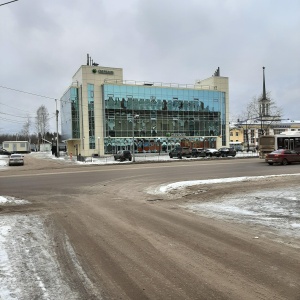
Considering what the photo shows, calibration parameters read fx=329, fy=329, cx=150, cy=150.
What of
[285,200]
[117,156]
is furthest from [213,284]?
[117,156]

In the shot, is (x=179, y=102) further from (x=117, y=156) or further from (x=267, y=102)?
(x=117, y=156)

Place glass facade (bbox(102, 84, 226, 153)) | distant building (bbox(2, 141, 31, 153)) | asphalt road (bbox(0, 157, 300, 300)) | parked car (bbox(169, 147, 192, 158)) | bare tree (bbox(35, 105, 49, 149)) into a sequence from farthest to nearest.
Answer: bare tree (bbox(35, 105, 49, 149)), distant building (bbox(2, 141, 31, 153)), glass facade (bbox(102, 84, 226, 153)), parked car (bbox(169, 147, 192, 158)), asphalt road (bbox(0, 157, 300, 300))

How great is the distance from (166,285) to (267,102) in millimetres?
70658

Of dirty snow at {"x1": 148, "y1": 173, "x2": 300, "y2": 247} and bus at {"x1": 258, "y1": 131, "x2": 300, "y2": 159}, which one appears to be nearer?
dirty snow at {"x1": 148, "y1": 173, "x2": 300, "y2": 247}

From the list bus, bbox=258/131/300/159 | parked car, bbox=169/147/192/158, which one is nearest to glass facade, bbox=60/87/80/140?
parked car, bbox=169/147/192/158

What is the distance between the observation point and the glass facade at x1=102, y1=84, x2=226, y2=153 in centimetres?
6781

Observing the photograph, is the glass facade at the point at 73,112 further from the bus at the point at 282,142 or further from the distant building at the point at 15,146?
the bus at the point at 282,142

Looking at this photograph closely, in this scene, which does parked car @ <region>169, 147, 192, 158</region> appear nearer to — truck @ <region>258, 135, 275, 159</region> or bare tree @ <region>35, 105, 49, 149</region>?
truck @ <region>258, 135, 275, 159</region>

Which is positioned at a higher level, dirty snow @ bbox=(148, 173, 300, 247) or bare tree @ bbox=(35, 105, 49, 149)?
bare tree @ bbox=(35, 105, 49, 149)

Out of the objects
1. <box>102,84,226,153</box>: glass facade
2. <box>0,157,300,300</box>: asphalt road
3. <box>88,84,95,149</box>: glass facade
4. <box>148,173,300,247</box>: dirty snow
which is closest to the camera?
<box>0,157,300,300</box>: asphalt road

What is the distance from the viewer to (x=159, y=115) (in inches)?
2820

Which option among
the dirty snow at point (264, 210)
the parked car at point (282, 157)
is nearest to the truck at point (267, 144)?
the parked car at point (282, 157)

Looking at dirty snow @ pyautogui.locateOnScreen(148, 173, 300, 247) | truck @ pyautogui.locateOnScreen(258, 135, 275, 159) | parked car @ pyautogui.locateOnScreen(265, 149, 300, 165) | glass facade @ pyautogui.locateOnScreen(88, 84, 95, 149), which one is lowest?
dirty snow @ pyautogui.locateOnScreen(148, 173, 300, 247)

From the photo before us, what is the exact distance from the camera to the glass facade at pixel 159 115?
67.8m
